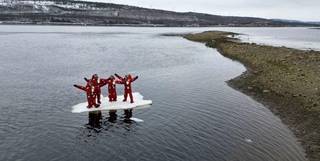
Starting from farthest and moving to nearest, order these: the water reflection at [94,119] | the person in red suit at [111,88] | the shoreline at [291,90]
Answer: the person in red suit at [111,88]
the water reflection at [94,119]
the shoreline at [291,90]

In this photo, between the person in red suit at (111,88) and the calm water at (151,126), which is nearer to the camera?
the calm water at (151,126)

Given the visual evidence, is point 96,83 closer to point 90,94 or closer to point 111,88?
point 90,94

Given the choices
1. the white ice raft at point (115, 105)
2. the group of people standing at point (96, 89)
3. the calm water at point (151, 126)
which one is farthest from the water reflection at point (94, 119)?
the group of people standing at point (96, 89)

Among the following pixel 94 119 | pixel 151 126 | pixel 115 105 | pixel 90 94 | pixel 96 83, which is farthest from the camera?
pixel 115 105

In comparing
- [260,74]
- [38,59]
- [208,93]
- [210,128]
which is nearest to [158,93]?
[208,93]

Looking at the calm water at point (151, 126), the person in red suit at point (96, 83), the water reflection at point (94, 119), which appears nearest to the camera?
the calm water at point (151, 126)

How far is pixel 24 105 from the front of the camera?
3028 cm

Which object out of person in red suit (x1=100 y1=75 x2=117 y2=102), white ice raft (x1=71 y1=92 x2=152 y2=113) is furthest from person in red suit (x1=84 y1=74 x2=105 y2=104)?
white ice raft (x1=71 y1=92 x2=152 y2=113)

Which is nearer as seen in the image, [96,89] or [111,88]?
[96,89]

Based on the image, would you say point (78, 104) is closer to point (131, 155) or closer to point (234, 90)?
point (131, 155)

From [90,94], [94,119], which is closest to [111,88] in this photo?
[90,94]

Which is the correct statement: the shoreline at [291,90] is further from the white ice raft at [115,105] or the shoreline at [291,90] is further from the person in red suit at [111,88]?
the person in red suit at [111,88]

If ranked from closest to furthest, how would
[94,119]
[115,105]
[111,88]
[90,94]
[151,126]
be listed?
[151,126], [94,119], [90,94], [115,105], [111,88]

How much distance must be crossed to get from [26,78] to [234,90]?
21.6 metres
